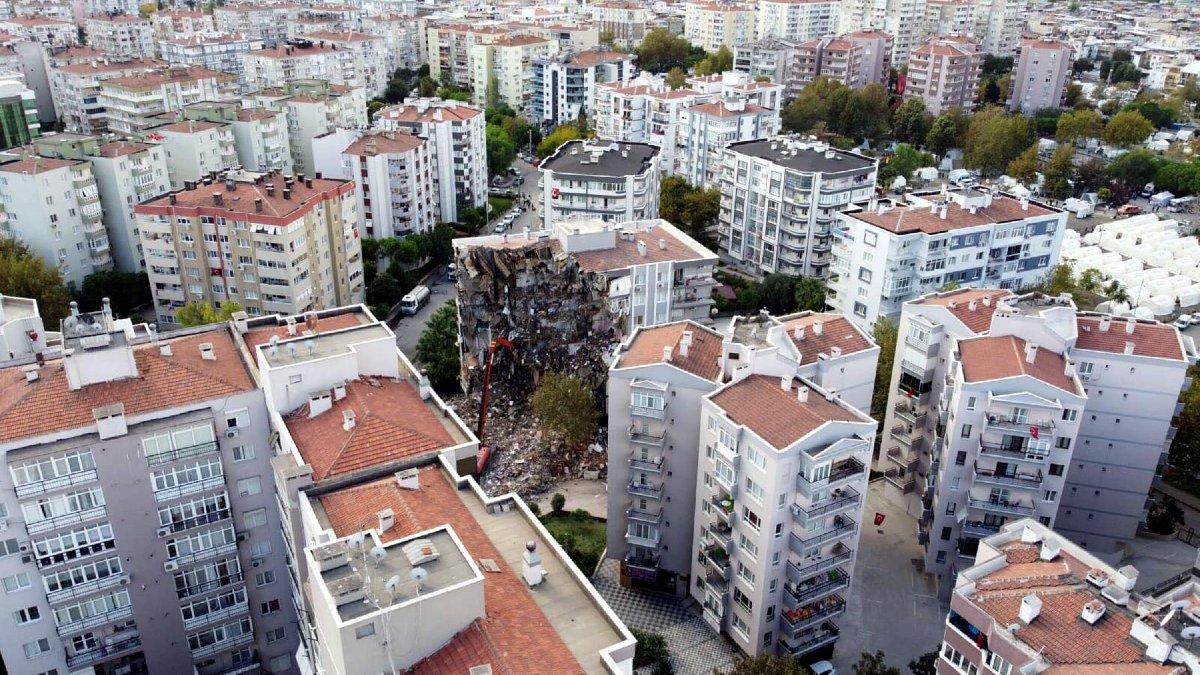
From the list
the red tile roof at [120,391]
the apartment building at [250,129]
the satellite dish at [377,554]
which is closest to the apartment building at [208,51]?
the apartment building at [250,129]

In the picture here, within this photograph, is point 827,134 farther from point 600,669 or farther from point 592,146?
point 600,669

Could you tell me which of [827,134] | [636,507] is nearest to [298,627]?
[636,507]

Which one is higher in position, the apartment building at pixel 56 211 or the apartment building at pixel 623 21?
the apartment building at pixel 623 21

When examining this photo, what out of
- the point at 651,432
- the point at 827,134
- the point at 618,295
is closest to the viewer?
the point at 651,432

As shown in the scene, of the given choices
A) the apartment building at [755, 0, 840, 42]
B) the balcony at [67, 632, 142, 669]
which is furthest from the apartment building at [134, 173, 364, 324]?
the apartment building at [755, 0, 840, 42]

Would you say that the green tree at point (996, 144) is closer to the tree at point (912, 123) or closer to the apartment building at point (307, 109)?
the tree at point (912, 123)

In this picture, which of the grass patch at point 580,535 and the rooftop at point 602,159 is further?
the rooftop at point 602,159
